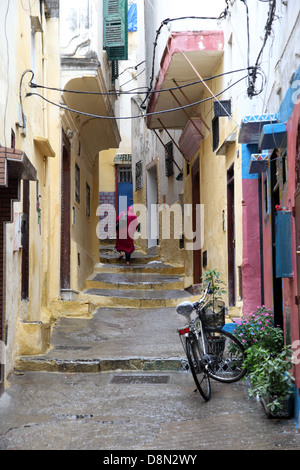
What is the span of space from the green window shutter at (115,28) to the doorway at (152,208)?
7.51m

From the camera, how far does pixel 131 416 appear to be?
6328mm

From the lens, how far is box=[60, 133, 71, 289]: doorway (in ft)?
42.5

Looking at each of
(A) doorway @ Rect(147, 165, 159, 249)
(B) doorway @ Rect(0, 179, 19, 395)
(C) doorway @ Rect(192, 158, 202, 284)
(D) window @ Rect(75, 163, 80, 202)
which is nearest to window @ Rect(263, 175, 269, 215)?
(B) doorway @ Rect(0, 179, 19, 395)

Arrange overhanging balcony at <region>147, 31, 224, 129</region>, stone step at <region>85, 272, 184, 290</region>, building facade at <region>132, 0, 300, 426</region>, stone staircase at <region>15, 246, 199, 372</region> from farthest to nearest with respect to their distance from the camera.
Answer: stone step at <region>85, 272, 184, 290</region> → overhanging balcony at <region>147, 31, 224, 129</region> → stone staircase at <region>15, 246, 199, 372</region> → building facade at <region>132, 0, 300, 426</region>

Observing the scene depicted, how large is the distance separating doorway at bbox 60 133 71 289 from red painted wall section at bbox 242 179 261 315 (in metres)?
4.50

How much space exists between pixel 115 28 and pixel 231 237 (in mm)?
5896

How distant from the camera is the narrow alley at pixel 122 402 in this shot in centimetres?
541

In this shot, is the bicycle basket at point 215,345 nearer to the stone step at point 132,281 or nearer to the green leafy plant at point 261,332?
the green leafy plant at point 261,332

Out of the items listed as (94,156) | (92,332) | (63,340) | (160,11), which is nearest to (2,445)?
(63,340)

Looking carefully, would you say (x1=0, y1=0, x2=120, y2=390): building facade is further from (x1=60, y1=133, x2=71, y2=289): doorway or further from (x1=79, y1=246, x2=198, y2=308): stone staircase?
(x1=79, y1=246, x2=198, y2=308): stone staircase

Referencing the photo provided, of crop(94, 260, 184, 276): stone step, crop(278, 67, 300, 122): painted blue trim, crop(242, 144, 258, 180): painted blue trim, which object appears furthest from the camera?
crop(94, 260, 184, 276): stone step

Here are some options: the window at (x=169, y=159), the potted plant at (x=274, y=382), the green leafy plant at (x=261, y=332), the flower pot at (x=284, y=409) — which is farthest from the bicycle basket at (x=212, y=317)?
the window at (x=169, y=159)

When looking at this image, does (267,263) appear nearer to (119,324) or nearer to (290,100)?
(290,100)
